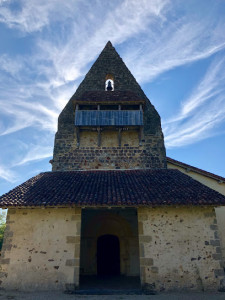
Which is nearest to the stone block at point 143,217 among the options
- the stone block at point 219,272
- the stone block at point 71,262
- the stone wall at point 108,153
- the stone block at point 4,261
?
the stone block at point 71,262

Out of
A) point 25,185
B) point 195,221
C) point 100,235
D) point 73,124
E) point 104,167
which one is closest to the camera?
point 195,221

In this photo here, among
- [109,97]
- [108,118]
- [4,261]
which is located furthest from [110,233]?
[109,97]

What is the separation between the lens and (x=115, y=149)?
39.0 feet

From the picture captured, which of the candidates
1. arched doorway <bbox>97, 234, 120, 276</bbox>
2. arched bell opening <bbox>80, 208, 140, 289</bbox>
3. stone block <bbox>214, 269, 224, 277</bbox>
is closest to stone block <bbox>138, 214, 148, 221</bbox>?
arched bell opening <bbox>80, 208, 140, 289</bbox>

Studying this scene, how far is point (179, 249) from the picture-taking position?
22.7 feet

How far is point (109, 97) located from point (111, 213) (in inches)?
254

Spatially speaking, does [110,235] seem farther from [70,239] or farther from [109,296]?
[109,296]

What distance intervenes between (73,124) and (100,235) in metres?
6.34

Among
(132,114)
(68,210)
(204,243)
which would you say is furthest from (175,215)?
(132,114)

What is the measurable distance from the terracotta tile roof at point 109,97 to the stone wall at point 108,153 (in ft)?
6.12

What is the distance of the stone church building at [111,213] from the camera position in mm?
6758

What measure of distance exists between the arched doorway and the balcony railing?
5835 millimetres

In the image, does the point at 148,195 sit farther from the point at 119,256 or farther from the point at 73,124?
the point at 73,124

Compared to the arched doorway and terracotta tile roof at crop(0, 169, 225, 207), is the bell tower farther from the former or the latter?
the arched doorway
